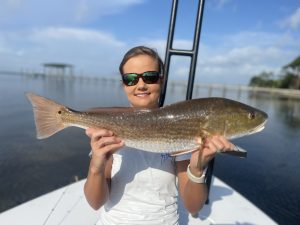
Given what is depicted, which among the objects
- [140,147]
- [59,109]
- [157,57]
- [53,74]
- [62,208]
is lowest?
[53,74]

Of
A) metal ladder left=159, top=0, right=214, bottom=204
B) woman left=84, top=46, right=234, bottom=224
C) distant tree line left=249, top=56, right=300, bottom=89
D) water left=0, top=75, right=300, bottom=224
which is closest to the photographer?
woman left=84, top=46, right=234, bottom=224

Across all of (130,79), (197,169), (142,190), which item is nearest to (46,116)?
(130,79)

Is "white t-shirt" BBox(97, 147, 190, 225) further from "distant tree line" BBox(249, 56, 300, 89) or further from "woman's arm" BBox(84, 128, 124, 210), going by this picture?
"distant tree line" BBox(249, 56, 300, 89)

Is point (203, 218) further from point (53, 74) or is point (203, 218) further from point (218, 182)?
point (53, 74)

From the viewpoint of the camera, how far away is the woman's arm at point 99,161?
8.50 ft

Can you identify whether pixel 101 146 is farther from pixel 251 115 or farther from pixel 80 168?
pixel 80 168

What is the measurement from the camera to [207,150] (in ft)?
8.28

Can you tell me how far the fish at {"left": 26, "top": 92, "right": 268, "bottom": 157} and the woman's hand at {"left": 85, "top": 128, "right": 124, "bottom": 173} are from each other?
0.14 meters

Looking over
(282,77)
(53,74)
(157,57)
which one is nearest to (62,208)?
(157,57)

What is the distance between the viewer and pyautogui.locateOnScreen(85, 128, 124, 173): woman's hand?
2577 millimetres

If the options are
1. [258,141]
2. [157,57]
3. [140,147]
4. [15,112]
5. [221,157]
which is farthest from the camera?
[15,112]

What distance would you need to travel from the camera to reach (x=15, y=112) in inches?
831

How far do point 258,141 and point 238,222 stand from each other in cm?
1290

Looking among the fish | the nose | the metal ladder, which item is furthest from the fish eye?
the metal ladder
